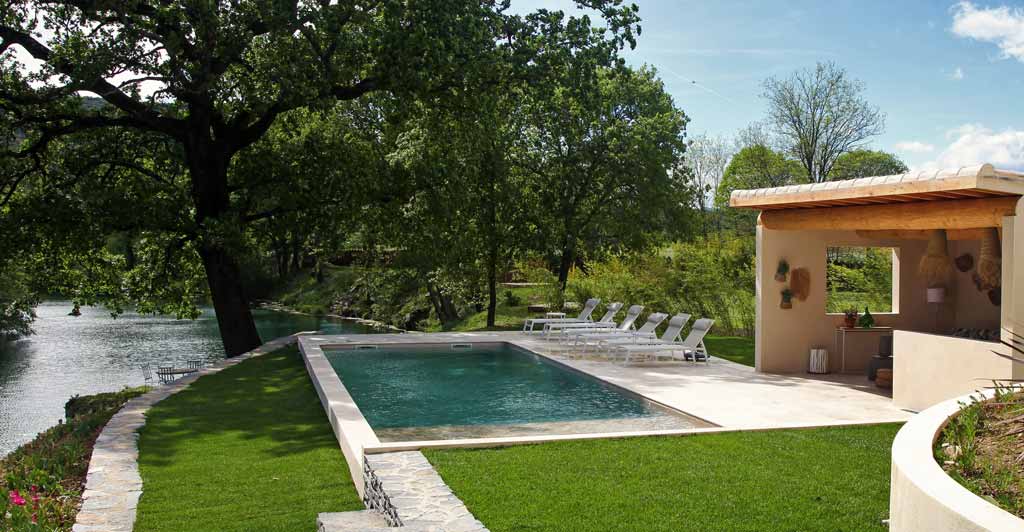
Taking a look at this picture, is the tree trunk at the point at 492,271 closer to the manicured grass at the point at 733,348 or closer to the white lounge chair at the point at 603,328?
the white lounge chair at the point at 603,328

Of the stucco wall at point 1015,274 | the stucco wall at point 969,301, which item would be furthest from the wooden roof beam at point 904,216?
the stucco wall at point 969,301

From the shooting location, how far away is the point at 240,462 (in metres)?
7.12

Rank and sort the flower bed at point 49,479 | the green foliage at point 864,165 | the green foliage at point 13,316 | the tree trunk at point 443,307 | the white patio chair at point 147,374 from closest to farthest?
the flower bed at point 49,479
the white patio chair at point 147,374
the green foliage at point 13,316
the tree trunk at point 443,307
the green foliage at point 864,165

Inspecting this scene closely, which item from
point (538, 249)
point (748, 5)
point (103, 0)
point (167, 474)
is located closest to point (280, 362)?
point (103, 0)

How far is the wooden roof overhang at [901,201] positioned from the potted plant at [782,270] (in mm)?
582

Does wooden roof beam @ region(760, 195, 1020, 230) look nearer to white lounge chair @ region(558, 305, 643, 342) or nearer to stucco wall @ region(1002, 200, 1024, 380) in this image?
stucco wall @ region(1002, 200, 1024, 380)

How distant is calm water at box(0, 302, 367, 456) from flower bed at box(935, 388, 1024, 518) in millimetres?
13430

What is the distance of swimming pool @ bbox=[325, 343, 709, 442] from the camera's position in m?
8.54

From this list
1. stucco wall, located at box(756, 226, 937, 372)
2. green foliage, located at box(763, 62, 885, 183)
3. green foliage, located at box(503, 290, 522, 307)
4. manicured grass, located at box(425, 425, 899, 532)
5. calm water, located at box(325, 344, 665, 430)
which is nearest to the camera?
manicured grass, located at box(425, 425, 899, 532)

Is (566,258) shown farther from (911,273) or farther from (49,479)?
(49,479)

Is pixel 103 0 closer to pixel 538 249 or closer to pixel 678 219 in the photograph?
pixel 538 249

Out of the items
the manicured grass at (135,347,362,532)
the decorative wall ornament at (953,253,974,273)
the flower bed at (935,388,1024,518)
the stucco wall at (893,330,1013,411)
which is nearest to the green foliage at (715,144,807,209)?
the decorative wall ornament at (953,253,974,273)

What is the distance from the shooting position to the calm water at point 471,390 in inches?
365

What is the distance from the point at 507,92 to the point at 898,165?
162 ft
